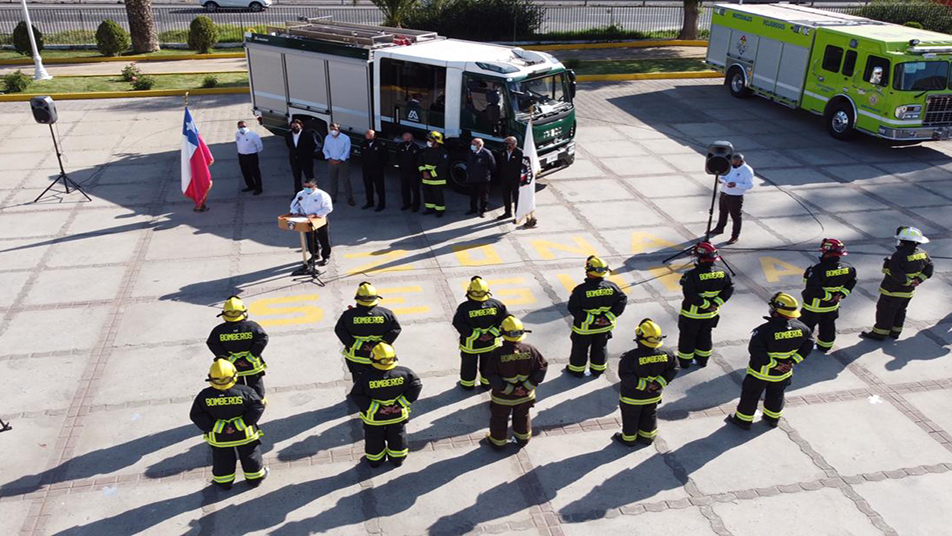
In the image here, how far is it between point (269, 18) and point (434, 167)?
23206 mm

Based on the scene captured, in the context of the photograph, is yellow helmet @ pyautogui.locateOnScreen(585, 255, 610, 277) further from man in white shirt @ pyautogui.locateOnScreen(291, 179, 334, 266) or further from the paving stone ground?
man in white shirt @ pyautogui.locateOnScreen(291, 179, 334, 266)

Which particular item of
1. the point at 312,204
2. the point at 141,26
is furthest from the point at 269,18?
the point at 312,204

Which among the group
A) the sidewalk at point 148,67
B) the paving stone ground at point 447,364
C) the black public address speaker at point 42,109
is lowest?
the paving stone ground at point 447,364

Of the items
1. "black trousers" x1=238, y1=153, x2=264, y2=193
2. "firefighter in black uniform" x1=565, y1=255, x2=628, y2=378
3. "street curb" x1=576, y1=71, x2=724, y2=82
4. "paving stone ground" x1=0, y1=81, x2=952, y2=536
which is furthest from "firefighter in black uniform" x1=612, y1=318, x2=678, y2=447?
"street curb" x1=576, y1=71, x2=724, y2=82

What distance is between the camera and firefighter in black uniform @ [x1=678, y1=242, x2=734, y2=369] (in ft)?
31.4

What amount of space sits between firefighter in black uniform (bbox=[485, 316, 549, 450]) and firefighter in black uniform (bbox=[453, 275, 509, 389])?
625 mm

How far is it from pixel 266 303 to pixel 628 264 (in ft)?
19.6

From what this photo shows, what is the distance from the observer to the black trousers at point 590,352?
31.5ft

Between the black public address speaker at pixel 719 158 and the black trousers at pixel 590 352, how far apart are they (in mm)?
4844

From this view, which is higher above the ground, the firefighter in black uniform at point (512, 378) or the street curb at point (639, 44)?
the street curb at point (639, 44)

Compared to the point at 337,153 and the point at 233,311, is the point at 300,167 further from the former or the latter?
the point at 233,311

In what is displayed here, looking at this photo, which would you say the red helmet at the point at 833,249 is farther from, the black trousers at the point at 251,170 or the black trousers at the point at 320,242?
the black trousers at the point at 251,170

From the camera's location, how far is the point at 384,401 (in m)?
7.66

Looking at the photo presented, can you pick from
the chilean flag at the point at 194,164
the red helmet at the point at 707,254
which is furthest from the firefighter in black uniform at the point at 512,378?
the chilean flag at the point at 194,164
